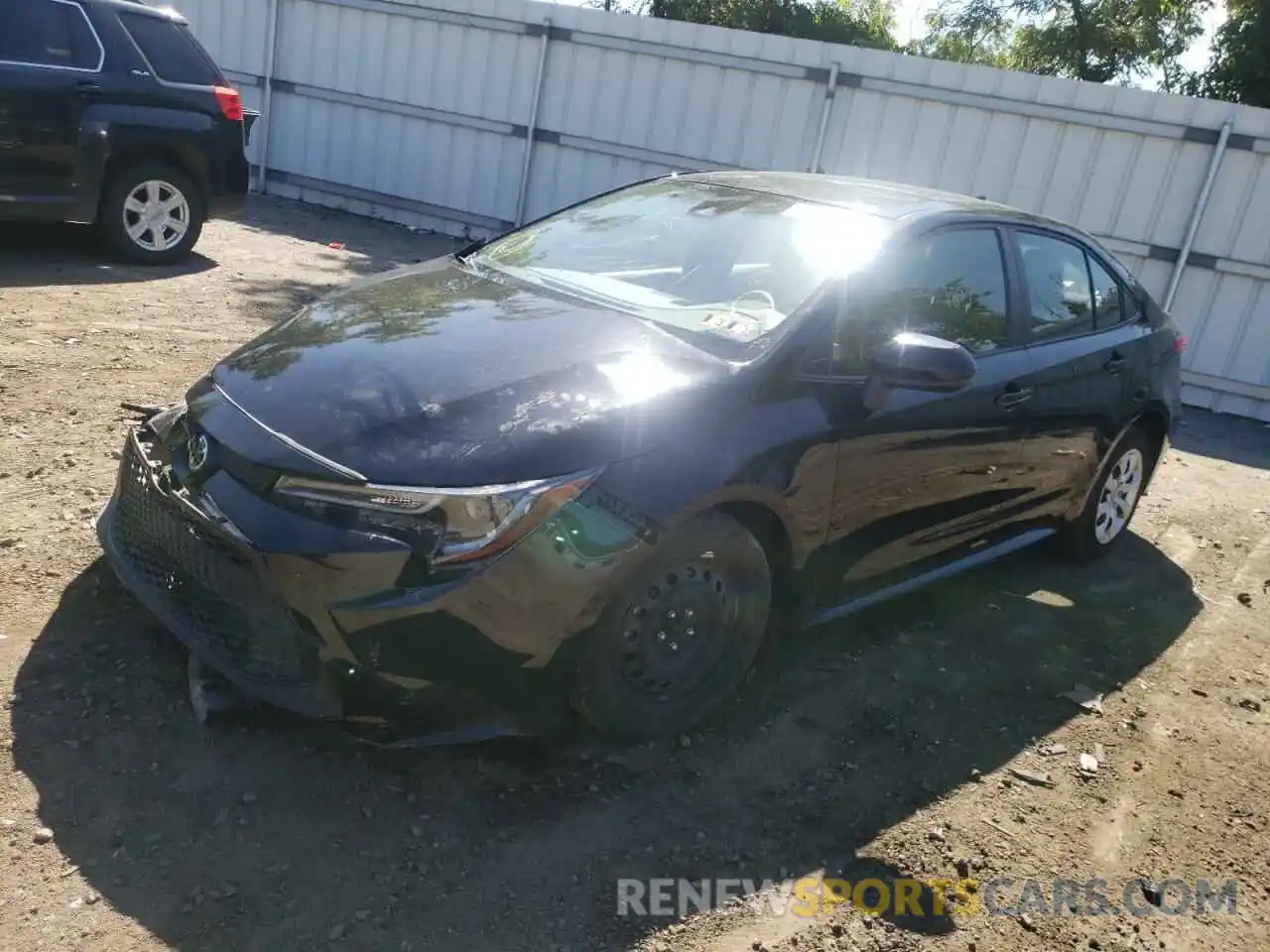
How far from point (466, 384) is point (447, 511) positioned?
1.57 feet

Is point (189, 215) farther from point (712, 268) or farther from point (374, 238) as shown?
point (712, 268)

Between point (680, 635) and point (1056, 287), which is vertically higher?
point (1056, 287)

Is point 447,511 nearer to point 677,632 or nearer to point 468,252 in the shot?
point 677,632

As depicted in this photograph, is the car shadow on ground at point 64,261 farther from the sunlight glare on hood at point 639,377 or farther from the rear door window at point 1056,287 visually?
the rear door window at point 1056,287

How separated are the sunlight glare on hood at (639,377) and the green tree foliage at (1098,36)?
2458cm

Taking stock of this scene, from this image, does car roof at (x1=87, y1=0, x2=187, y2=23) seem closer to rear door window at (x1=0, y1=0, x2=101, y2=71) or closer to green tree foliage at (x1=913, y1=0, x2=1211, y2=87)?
rear door window at (x1=0, y1=0, x2=101, y2=71)

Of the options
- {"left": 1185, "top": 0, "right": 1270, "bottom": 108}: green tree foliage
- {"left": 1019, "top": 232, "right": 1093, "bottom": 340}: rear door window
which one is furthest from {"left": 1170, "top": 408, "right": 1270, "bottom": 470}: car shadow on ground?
{"left": 1185, "top": 0, "right": 1270, "bottom": 108}: green tree foliage

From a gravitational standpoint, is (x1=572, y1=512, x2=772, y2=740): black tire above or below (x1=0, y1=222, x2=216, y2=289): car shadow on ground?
above

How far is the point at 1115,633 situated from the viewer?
452cm

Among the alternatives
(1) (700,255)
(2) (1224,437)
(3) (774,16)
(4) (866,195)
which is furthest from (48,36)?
(3) (774,16)

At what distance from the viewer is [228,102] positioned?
7.91 m

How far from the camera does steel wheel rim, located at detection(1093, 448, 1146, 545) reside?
5.10 metres

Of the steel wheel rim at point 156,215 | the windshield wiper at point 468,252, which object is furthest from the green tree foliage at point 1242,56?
the windshield wiper at point 468,252

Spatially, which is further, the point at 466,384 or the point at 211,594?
the point at 466,384
